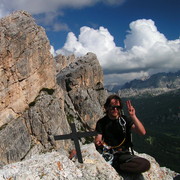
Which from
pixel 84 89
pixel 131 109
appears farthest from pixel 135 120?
pixel 84 89

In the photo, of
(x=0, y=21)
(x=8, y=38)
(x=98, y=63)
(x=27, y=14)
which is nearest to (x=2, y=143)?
(x=8, y=38)

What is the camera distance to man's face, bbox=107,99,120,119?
1112 centimetres

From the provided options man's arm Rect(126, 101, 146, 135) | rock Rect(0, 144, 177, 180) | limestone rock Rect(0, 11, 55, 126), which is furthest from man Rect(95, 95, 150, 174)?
limestone rock Rect(0, 11, 55, 126)

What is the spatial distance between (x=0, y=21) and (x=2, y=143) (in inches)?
1859

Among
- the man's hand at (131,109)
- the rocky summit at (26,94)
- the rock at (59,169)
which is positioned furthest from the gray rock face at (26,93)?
the man's hand at (131,109)

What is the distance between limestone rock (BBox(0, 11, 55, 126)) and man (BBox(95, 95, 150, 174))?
260ft

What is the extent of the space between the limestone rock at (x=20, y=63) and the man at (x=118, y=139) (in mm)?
79222

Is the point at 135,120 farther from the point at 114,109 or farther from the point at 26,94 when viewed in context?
the point at 26,94

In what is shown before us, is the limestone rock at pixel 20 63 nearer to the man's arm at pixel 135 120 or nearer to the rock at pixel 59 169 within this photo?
the rock at pixel 59 169

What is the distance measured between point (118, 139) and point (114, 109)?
155cm

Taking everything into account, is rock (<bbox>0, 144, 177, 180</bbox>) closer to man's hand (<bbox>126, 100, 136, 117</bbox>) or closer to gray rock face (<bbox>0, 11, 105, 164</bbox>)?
man's hand (<bbox>126, 100, 136, 117</bbox>)

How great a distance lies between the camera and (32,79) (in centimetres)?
9700

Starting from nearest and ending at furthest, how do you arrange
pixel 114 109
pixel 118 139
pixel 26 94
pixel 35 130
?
1. pixel 114 109
2. pixel 118 139
3. pixel 35 130
4. pixel 26 94

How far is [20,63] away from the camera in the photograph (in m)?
91.8
